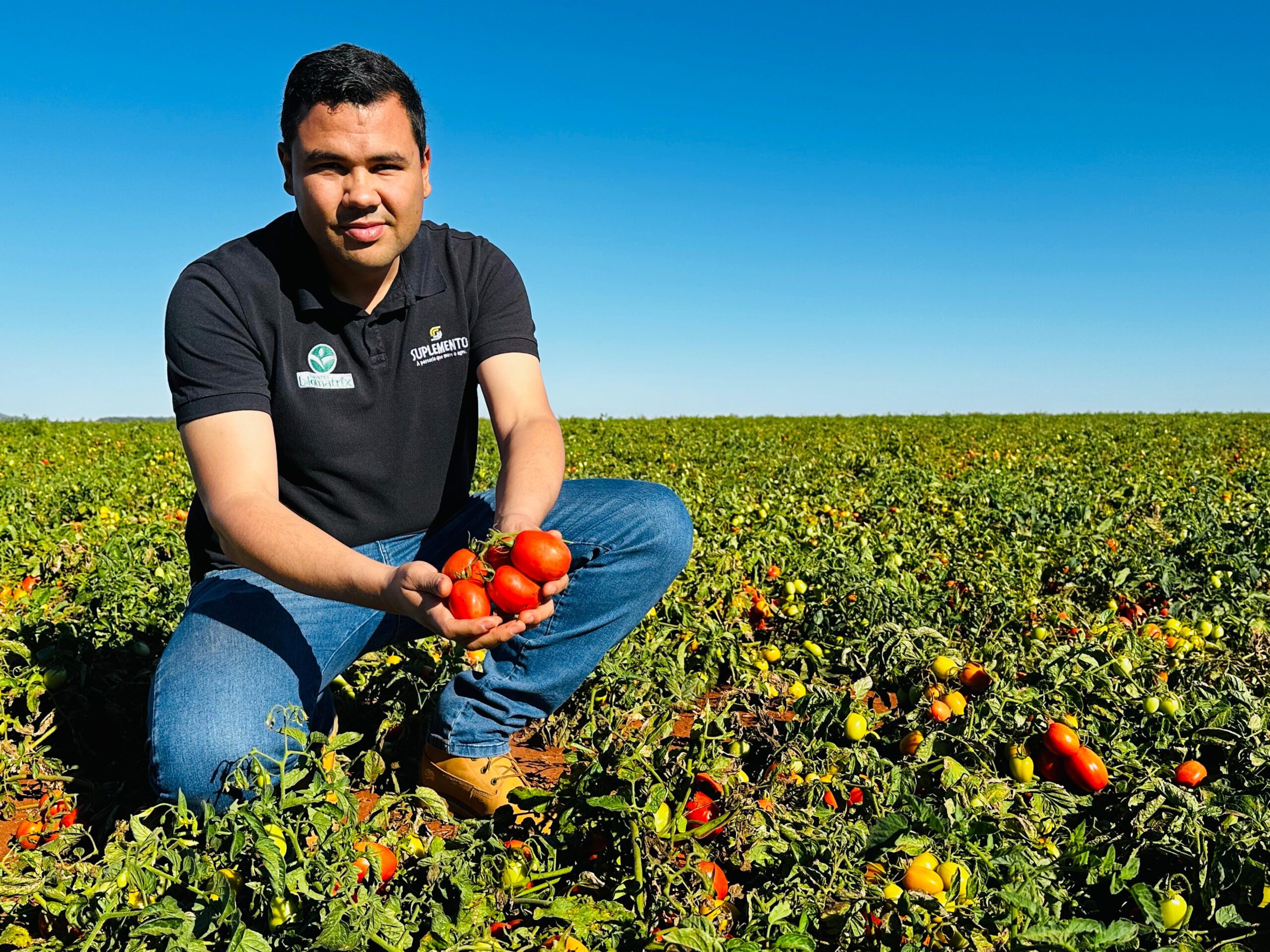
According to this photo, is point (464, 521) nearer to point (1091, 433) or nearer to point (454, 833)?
point (454, 833)

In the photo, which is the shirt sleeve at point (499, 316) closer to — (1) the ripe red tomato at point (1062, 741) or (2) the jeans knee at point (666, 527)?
(2) the jeans knee at point (666, 527)

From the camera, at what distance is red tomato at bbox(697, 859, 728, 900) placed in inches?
74.9

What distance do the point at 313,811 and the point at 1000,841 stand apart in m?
1.49

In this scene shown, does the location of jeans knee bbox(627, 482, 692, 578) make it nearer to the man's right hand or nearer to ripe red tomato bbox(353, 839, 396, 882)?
the man's right hand

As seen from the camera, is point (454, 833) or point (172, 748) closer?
point (172, 748)

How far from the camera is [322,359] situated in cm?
257

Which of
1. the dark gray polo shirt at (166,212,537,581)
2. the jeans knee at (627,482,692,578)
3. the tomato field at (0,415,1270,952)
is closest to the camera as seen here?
the tomato field at (0,415,1270,952)

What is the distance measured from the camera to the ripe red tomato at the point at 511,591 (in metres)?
2.03

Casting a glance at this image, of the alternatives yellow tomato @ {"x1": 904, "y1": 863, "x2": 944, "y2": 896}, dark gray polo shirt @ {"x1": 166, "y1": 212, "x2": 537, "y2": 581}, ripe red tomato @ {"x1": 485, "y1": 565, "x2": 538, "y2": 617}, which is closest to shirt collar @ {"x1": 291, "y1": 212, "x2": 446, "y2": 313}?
dark gray polo shirt @ {"x1": 166, "y1": 212, "x2": 537, "y2": 581}

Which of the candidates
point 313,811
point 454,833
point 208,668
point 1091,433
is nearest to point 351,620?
point 208,668

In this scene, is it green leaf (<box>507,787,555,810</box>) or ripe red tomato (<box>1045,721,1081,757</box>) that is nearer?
green leaf (<box>507,787,555,810</box>)

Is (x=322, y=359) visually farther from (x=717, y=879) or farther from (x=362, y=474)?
(x=717, y=879)

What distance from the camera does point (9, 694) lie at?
2.60 m

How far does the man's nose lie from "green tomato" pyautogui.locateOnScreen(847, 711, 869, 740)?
1910 mm
